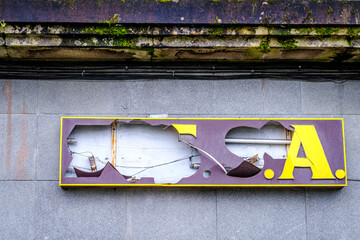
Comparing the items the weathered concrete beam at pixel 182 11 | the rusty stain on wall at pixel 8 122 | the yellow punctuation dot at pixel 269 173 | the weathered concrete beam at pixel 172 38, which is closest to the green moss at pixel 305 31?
the weathered concrete beam at pixel 172 38

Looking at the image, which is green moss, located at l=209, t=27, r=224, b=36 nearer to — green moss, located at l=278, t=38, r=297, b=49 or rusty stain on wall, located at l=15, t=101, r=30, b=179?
green moss, located at l=278, t=38, r=297, b=49

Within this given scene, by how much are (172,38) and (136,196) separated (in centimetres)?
247

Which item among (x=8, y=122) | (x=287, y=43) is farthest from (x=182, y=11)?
(x=8, y=122)

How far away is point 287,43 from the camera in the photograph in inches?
240

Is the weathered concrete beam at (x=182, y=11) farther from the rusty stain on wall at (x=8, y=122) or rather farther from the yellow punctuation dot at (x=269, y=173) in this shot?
the yellow punctuation dot at (x=269, y=173)

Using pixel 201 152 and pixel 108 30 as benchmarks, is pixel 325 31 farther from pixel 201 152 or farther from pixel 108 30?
pixel 108 30

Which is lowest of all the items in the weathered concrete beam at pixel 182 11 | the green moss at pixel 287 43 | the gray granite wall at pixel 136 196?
the gray granite wall at pixel 136 196

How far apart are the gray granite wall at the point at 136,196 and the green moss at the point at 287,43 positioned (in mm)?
963

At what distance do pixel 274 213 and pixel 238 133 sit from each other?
135cm

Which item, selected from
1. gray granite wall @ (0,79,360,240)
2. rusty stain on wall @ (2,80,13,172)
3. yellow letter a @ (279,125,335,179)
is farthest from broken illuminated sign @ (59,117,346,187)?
rusty stain on wall @ (2,80,13,172)

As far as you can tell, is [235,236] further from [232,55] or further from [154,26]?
[154,26]

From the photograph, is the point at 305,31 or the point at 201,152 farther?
the point at 201,152

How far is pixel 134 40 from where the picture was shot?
6.05m

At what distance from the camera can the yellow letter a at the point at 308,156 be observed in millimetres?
6078
